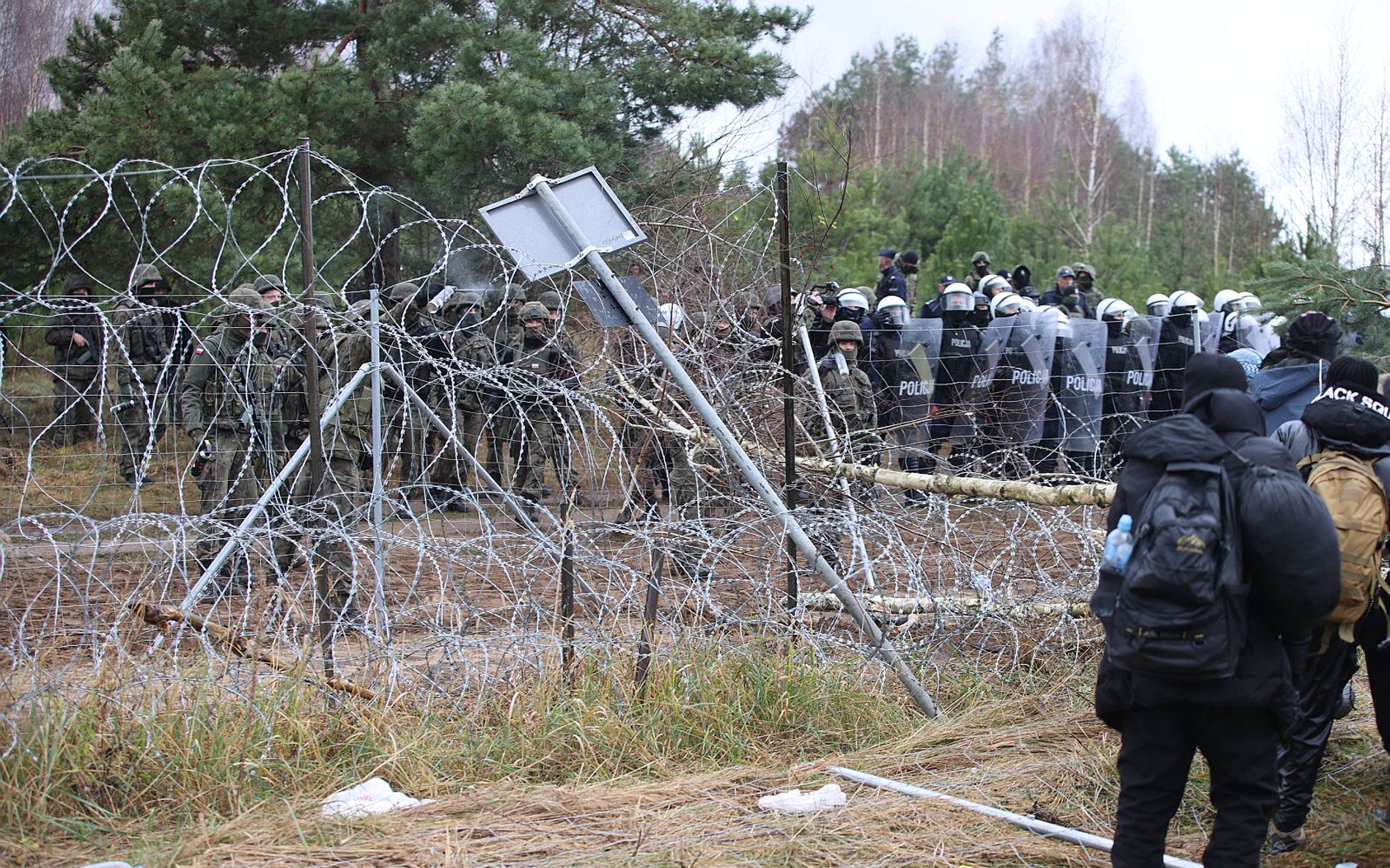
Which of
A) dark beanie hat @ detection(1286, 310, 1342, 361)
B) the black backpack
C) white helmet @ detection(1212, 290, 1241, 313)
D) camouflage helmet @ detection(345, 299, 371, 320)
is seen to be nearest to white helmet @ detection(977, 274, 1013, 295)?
white helmet @ detection(1212, 290, 1241, 313)

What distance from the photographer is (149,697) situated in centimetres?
420

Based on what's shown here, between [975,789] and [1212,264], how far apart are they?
27.6 metres

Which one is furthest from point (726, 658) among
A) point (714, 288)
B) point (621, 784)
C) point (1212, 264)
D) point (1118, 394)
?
point (1212, 264)

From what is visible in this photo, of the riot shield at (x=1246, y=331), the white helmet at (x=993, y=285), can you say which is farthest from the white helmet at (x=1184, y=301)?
the white helmet at (x=993, y=285)

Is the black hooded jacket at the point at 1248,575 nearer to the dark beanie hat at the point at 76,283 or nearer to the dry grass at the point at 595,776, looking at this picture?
the dry grass at the point at 595,776

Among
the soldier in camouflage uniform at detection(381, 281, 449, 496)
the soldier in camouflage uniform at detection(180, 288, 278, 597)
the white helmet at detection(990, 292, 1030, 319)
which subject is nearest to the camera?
the soldier in camouflage uniform at detection(180, 288, 278, 597)

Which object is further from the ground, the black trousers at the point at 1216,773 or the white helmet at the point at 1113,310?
the white helmet at the point at 1113,310

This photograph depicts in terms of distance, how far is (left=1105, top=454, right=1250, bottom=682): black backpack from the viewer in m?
3.08

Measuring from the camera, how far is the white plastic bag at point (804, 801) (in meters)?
4.22

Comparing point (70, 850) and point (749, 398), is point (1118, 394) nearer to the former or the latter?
point (749, 398)

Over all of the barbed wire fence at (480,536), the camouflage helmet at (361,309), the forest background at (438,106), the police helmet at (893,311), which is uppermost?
the forest background at (438,106)

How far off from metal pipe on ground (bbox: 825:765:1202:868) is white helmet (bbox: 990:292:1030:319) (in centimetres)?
750

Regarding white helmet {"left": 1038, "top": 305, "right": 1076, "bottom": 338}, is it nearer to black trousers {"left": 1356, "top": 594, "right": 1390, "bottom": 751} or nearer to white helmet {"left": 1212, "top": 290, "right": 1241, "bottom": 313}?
white helmet {"left": 1212, "top": 290, "right": 1241, "bottom": 313}

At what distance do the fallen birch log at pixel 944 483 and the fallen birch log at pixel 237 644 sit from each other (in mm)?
1968
